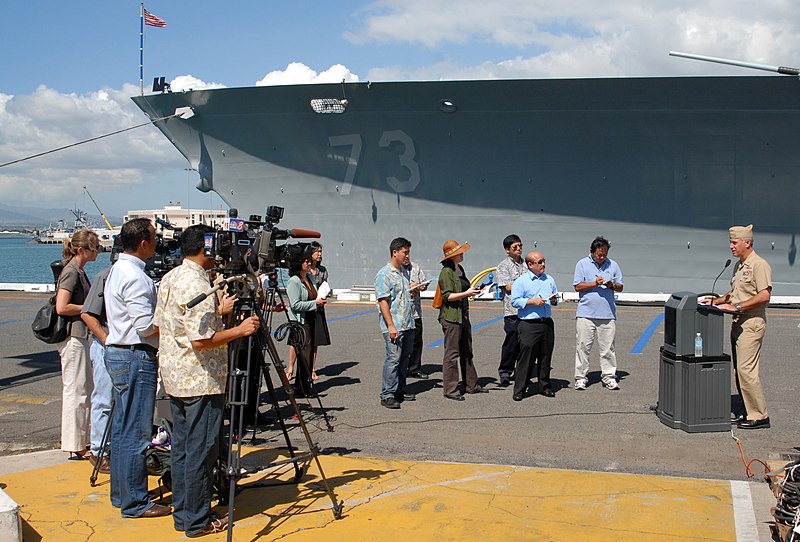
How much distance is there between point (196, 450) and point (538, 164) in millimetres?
14696

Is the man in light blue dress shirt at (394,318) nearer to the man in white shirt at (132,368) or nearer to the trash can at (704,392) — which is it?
the trash can at (704,392)

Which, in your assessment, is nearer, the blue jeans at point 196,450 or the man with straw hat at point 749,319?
the blue jeans at point 196,450

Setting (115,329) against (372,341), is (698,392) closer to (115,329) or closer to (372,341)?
(115,329)

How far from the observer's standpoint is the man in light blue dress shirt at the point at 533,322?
25.7 ft

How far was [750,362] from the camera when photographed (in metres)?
6.50

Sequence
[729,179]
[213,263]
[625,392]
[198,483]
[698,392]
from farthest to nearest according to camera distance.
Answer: [729,179] → [625,392] → [698,392] → [213,263] → [198,483]

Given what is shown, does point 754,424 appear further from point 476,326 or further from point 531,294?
point 476,326

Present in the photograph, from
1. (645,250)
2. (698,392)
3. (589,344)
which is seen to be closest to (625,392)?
(589,344)

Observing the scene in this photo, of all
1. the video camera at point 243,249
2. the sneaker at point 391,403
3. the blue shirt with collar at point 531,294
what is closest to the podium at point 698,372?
the blue shirt with collar at point 531,294

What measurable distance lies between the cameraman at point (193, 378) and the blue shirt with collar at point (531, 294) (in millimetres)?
4257

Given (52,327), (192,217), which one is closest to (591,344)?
(52,327)

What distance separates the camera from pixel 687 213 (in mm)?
17469

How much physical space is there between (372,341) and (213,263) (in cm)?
793

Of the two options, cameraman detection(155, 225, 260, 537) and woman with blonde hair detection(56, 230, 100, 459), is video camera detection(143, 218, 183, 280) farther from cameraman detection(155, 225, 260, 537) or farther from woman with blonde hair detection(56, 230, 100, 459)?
cameraman detection(155, 225, 260, 537)
